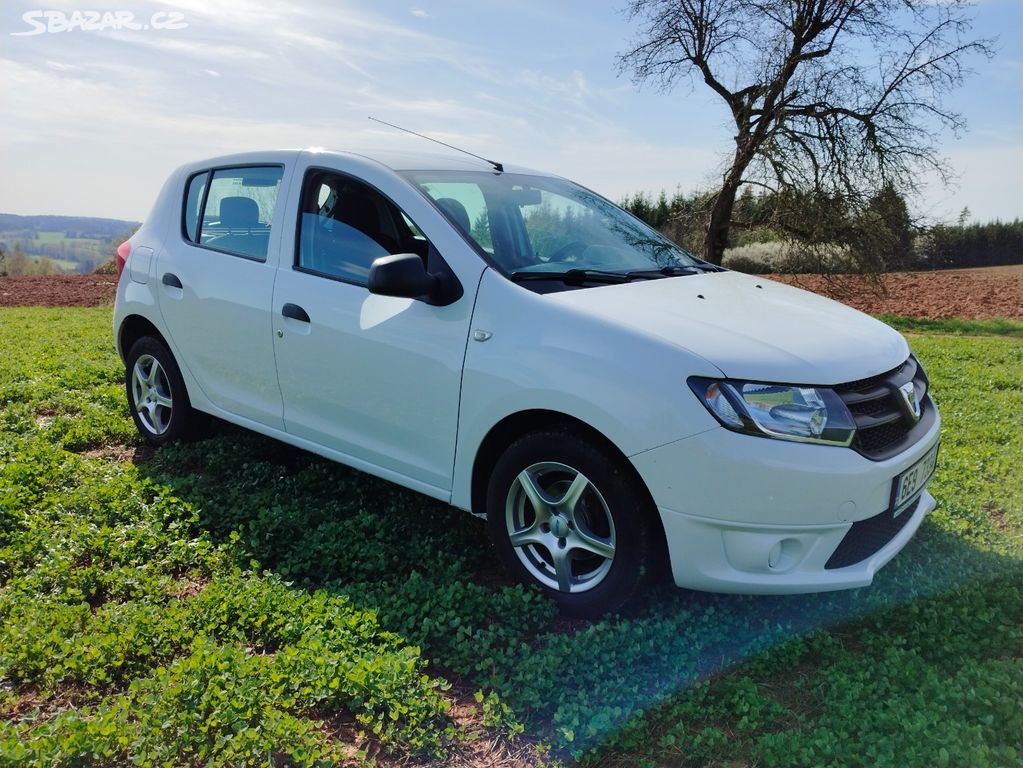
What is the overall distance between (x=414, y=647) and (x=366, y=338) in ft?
4.46

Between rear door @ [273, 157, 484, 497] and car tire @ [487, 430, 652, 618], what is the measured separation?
1.11 feet

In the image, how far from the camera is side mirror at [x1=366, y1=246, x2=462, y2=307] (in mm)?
3164

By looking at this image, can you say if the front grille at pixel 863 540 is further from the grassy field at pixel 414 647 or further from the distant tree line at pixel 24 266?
the distant tree line at pixel 24 266

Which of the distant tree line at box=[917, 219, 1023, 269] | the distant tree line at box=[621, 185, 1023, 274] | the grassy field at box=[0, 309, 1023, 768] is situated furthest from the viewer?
the distant tree line at box=[917, 219, 1023, 269]

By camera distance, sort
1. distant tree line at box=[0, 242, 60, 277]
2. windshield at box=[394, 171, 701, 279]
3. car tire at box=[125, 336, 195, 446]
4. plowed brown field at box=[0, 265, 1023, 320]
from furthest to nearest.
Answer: distant tree line at box=[0, 242, 60, 277] < plowed brown field at box=[0, 265, 1023, 320] < car tire at box=[125, 336, 195, 446] < windshield at box=[394, 171, 701, 279]

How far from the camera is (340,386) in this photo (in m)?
3.72

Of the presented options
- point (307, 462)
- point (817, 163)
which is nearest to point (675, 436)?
point (307, 462)

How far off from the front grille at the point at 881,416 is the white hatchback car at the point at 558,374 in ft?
0.04

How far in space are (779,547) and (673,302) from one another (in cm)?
105

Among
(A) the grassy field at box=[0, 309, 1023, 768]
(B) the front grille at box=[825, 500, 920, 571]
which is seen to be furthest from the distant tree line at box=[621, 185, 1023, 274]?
(B) the front grille at box=[825, 500, 920, 571]

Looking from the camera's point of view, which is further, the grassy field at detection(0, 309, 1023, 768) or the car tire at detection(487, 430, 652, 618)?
the car tire at detection(487, 430, 652, 618)

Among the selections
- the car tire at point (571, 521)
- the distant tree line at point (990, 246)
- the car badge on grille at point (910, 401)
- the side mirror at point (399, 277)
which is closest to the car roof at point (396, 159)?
the side mirror at point (399, 277)

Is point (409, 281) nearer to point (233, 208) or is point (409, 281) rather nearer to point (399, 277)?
point (399, 277)

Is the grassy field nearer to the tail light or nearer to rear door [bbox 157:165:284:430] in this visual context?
rear door [bbox 157:165:284:430]
